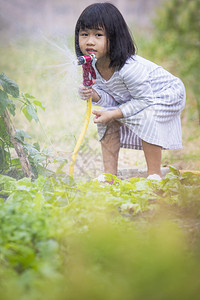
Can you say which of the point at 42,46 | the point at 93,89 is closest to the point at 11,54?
the point at 42,46

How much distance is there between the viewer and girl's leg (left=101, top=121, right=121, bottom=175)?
2.34 metres

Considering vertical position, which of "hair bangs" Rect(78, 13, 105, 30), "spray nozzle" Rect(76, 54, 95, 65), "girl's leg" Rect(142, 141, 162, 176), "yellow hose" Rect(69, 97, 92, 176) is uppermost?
"hair bangs" Rect(78, 13, 105, 30)

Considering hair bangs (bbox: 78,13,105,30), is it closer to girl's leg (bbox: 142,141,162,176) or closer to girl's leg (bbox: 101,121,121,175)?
girl's leg (bbox: 101,121,121,175)

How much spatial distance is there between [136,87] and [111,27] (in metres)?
0.33

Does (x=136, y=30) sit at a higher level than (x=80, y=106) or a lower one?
higher

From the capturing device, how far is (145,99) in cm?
215

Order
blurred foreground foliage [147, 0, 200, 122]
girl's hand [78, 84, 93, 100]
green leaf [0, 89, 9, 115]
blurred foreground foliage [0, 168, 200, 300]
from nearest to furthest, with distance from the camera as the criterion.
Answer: blurred foreground foliage [0, 168, 200, 300] → green leaf [0, 89, 9, 115] → girl's hand [78, 84, 93, 100] → blurred foreground foliage [147, 0, 200, 122]

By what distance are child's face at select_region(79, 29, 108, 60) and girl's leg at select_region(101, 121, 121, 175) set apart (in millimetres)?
456

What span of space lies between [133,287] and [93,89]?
1.57 metres

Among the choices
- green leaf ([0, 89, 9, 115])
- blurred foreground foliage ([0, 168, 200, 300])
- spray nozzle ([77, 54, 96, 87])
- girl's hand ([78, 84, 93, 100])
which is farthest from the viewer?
girl's hand ([78, 84, 93, 100])

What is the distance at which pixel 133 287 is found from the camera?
784mm

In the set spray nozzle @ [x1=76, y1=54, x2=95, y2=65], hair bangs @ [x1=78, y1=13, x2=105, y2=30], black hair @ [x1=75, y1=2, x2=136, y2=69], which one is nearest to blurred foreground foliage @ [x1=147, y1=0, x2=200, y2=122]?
black hair @ [x1=75, y1=2, x2=136, y2=69]

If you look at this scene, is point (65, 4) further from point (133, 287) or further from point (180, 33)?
point (133, 287)

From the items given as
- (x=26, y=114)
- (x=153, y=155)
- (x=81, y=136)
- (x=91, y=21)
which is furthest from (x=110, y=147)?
(x=91, y=21)
